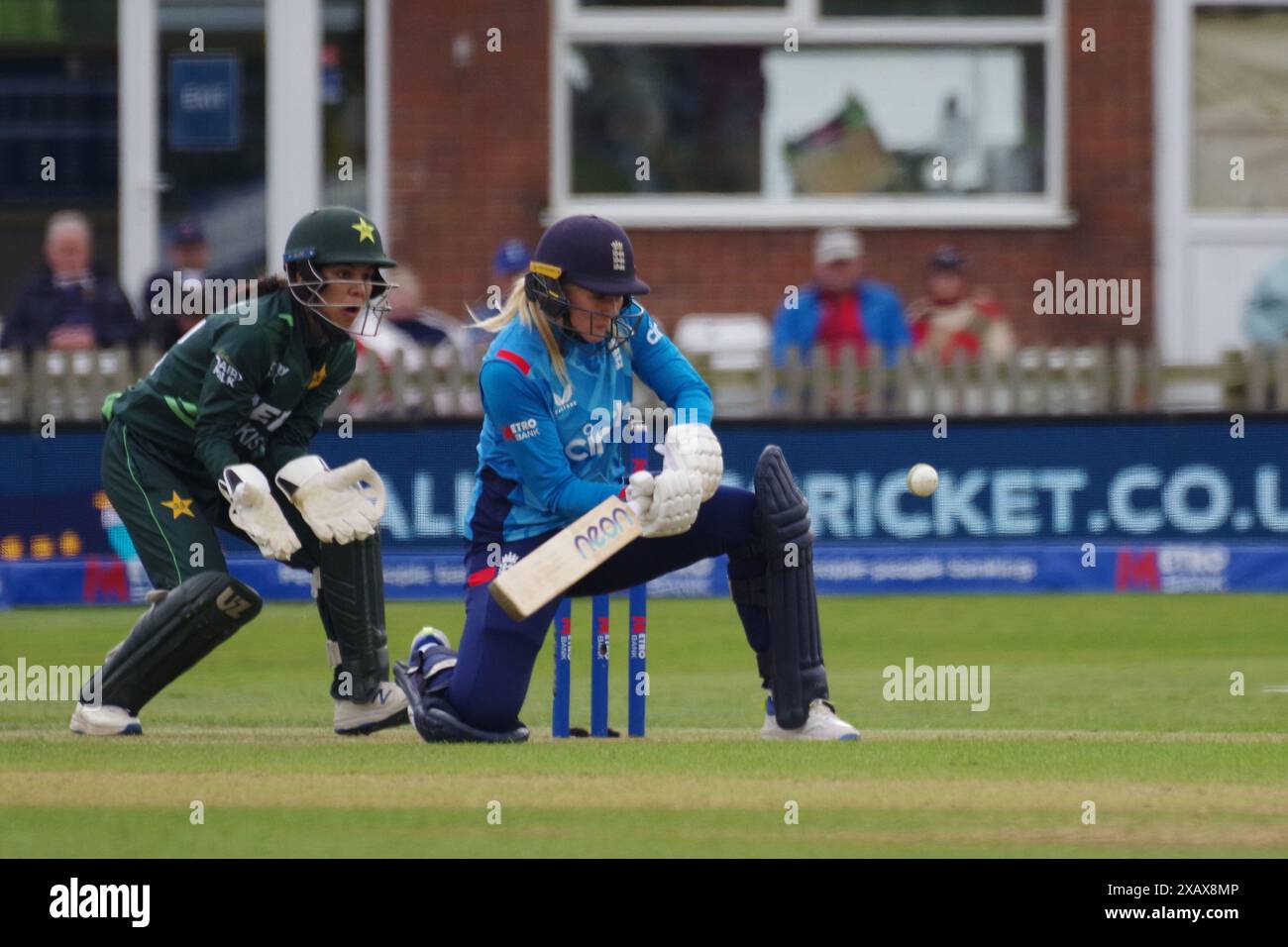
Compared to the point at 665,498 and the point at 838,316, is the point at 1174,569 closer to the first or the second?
the point at 838,316

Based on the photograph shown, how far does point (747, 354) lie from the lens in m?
14.6

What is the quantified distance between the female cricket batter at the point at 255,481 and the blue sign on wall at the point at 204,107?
909 cm

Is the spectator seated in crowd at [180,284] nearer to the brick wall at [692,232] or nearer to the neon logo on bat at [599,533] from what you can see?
the brick wall at [692,232]

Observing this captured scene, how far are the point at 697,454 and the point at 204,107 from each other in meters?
10.7

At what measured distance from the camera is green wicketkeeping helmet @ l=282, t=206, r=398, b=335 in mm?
8094

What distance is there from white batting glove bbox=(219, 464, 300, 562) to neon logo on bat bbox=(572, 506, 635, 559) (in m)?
1.07

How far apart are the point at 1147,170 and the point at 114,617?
803 centimetres

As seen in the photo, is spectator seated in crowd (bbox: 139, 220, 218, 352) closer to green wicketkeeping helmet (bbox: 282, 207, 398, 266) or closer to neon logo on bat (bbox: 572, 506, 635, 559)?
green wicketkeeping helmet (bbox: 282, 207, 398, 266)

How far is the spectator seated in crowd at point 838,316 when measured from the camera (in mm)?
14531

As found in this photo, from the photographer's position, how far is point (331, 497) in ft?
26.6

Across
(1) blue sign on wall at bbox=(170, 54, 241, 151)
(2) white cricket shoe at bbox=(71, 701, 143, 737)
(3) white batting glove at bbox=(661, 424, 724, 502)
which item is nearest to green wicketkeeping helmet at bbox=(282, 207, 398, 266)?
(3) white batting glove at bbox=(661, 424, 724, 502)

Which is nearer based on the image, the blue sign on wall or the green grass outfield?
the green grass outfield

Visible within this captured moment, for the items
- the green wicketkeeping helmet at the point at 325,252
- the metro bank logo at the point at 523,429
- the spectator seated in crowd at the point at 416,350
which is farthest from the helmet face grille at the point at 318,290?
the spectator seated in crowd at the point at 416,350
